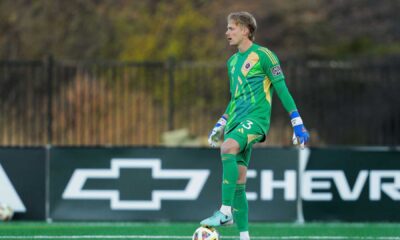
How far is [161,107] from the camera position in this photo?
19.0 m

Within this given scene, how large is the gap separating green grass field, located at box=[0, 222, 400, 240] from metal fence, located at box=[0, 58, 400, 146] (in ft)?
18.9

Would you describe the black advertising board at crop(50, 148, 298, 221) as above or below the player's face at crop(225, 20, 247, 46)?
below

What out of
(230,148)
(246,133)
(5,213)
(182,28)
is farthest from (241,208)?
(182,28)

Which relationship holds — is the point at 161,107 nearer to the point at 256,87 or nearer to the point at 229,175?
the point at 256,87

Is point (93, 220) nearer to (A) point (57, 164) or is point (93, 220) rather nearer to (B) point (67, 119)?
(A) point (57, 164)

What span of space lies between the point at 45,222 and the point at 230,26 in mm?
4358

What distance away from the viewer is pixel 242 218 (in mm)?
9242

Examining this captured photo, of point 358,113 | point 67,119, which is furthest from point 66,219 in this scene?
point 358,113

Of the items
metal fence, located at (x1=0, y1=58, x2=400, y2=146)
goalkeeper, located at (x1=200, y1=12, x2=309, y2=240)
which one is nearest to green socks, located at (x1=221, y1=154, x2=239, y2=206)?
goalkeeper, located at (x1=200, y1=12, x2=309, y2=240)

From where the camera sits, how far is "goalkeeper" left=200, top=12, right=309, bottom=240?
29.7 feet

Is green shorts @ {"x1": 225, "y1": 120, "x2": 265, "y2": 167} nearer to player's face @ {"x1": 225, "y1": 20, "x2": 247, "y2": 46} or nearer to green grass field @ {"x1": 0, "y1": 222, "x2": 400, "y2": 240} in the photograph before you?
player's face @ {"x1": 225, "y1": 20, "x2": 247, "y2": 46}

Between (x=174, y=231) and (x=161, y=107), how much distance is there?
25.8 ft

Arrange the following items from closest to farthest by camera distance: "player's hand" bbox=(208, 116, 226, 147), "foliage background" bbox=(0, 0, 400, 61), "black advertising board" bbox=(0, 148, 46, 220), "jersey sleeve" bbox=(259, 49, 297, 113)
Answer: "jersey sleeve" bbox=(259, 49, 297, 113) → "player's hand" bbox=(208, 116, 226, 147) → "black advertising board" bbox=(0, 148, 46, 220) → "foliage background" bbox=(0, 0, 400, 61)

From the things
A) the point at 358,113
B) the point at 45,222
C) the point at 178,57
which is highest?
the point at 178,57
